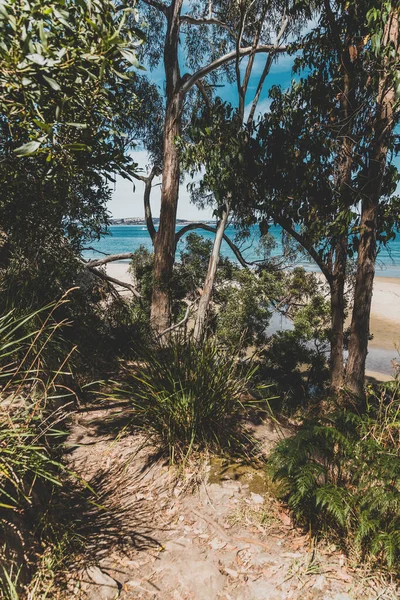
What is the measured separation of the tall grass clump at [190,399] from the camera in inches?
137

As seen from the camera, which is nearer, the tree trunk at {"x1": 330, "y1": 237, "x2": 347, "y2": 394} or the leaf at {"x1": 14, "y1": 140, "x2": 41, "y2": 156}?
→ the leaf at {"x1": 14, "y1": 140, "x2": 41, "y2": 156}

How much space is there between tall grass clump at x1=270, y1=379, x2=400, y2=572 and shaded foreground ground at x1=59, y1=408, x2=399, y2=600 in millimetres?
154

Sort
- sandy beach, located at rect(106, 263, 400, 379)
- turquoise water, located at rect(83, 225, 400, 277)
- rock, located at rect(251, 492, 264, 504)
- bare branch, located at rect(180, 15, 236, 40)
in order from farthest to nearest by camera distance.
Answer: sandy beach, located at rect(106, 263, 400, 379) → turquoise water, located at rect(83, 225, 400, 277) → bare branch, located at rect(180, 15, 236, 40) → rock, located at rect(251, 492, 264, 504)

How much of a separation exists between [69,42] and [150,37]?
10.9 m

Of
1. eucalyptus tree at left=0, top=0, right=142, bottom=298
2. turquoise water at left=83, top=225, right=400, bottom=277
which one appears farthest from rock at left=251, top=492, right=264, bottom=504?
turquoise water at left=83, top=225, right=400, bottom=277

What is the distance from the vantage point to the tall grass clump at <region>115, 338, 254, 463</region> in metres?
3.48

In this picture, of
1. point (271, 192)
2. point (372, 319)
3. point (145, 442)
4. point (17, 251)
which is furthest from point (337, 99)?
point (372, 319)

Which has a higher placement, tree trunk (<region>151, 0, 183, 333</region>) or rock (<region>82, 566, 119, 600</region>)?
tree trunk (<region>151, 0, 183, 333</region>)

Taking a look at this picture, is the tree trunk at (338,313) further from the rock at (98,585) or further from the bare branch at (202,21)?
the bare branch at (202,21)

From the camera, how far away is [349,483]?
2.98 metres

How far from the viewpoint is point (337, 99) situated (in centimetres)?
705

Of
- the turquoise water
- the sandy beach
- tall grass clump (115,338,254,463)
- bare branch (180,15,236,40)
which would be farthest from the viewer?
the sandy beach

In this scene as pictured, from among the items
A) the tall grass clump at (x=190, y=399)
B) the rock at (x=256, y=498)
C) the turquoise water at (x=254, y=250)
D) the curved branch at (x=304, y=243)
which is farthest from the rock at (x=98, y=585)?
the turquoise water at (x=254, y=250)

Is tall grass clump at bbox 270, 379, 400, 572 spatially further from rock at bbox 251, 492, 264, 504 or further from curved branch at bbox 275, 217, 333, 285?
curved branch at bbox 275, 217, 333, 285
